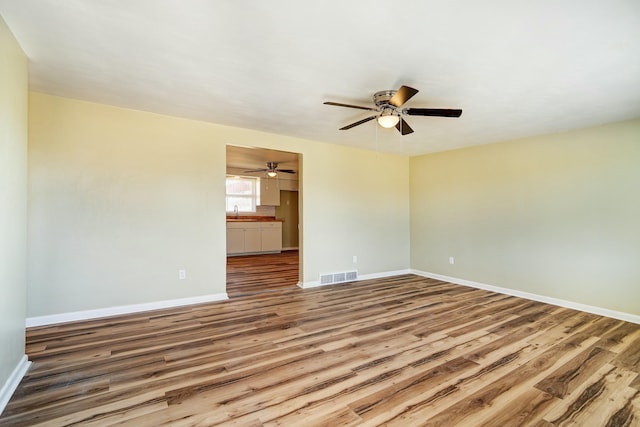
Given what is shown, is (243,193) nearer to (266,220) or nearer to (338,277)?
(266,220)

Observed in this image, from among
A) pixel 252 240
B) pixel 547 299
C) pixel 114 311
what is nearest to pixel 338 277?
pixel 547 299

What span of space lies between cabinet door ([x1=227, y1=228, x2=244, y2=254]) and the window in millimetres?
1081

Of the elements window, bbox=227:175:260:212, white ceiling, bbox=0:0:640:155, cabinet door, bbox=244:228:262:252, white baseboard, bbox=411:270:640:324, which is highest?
white ceiling, bbox=0:0:640:155

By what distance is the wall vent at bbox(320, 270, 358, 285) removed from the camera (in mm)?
4859

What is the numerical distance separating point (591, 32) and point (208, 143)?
3.79 metres

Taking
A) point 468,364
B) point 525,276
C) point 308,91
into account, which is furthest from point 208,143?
point 525,276

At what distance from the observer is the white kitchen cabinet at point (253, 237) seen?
306 inches

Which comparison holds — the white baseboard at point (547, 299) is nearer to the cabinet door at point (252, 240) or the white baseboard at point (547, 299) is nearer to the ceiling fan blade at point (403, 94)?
the ceiling fan blade at point (403, 94)

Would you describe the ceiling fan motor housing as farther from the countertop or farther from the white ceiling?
the countertop

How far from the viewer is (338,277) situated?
4988 mm

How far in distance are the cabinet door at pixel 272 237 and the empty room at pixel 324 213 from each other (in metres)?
3.13

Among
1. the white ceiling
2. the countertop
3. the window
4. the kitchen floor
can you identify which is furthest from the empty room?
the window

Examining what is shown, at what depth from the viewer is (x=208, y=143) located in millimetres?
3877

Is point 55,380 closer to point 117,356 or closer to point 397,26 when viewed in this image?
point 117,356
